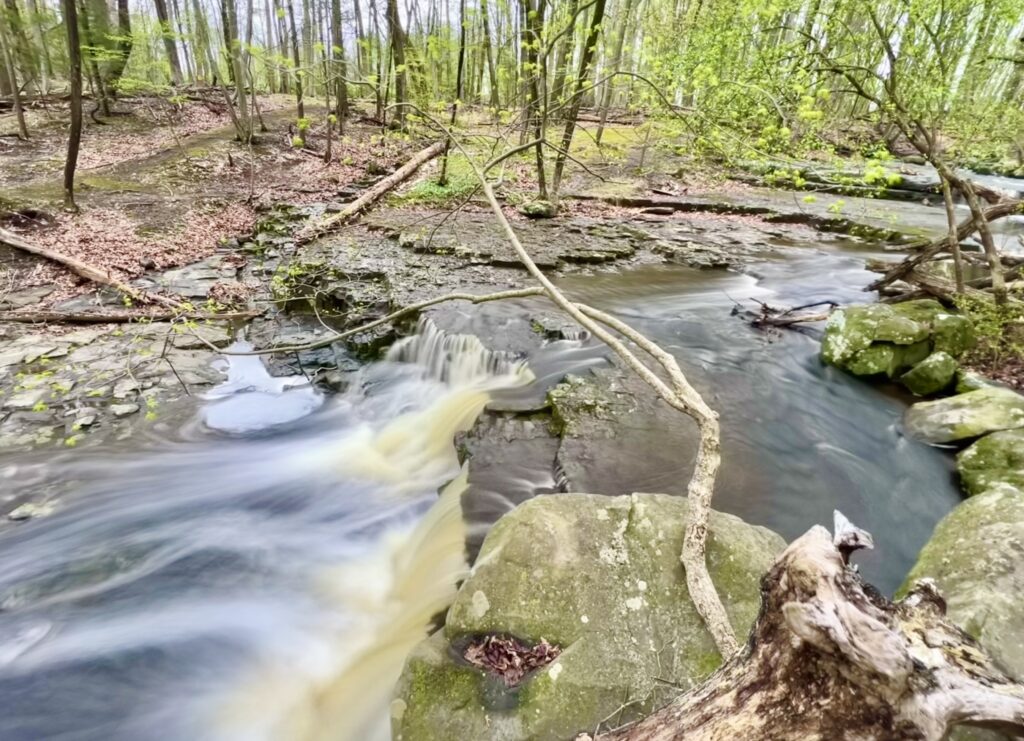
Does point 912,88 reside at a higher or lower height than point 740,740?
higher

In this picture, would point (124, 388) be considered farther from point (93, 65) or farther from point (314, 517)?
point (93, 65)

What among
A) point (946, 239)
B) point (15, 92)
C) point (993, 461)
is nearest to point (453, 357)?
point (993, 461)

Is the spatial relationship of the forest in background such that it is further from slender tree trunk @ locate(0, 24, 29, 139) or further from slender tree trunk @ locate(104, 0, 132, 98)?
slender tree trunk @ locate(104, 0, 132, 98)

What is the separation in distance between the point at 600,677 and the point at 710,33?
888cm

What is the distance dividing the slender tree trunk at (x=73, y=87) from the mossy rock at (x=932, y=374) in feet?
43.9

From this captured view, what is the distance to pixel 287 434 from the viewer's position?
6062 mm

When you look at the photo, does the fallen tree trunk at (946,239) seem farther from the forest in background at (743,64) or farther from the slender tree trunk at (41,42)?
the slender tree trunk at (41,42)

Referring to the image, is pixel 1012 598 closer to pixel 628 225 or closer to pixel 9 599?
pixel 9 599

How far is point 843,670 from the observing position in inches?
54.7

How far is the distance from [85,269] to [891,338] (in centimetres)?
1141

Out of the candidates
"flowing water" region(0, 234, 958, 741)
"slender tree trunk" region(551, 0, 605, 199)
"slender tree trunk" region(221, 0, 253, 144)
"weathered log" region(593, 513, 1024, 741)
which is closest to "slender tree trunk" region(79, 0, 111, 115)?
"slender tree trunk" region(221, 0, 253, 144)

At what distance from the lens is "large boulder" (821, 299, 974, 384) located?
20.7 ft

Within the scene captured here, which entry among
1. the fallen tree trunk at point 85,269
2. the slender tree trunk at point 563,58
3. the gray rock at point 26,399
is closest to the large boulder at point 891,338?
the slender tree trunk at point 563,58

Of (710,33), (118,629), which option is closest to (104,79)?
(710,33)
